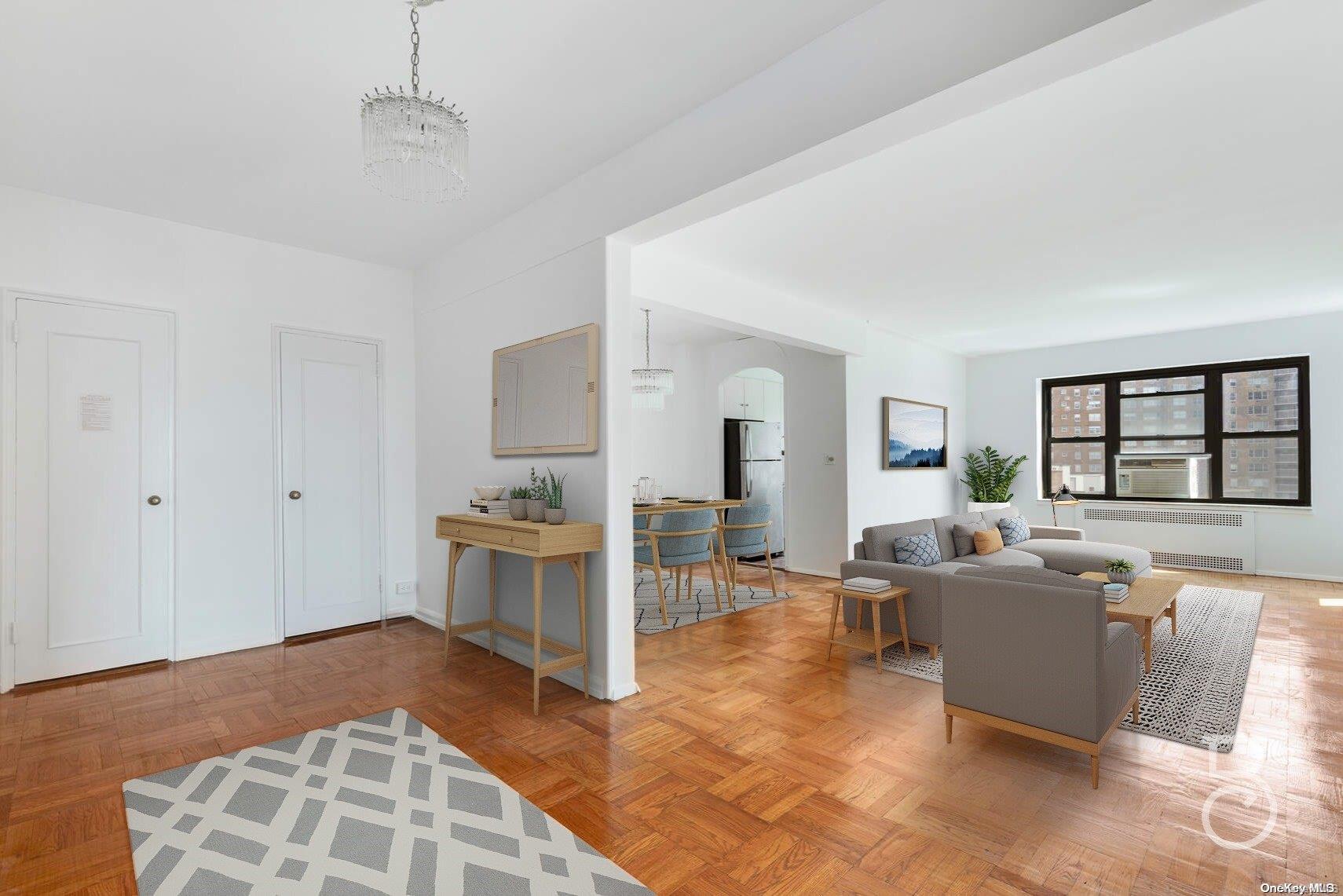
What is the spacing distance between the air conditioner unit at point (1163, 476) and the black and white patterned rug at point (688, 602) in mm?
4800

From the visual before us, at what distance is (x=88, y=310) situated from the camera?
3.85 meters

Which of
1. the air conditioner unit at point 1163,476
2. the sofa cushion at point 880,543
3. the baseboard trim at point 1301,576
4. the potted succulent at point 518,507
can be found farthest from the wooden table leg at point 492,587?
the baseboard trim at point 1301,576

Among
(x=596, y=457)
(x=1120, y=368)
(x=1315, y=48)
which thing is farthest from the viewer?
(x=1120, y=368)

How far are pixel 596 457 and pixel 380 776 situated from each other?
5.66ft

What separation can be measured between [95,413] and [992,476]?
8.76m

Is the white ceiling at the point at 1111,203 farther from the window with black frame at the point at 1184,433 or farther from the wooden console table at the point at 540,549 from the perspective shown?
the wooden console table at the point at 540,549

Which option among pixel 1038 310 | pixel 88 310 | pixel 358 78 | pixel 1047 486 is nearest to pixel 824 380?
pixel 1038 310

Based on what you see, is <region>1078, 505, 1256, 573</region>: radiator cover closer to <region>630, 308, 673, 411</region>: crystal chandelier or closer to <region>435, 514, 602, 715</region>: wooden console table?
<region>630, 308, 673, 411</region>: crystal chandelier

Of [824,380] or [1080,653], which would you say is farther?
[824,380]

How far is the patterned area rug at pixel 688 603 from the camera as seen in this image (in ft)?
16.6

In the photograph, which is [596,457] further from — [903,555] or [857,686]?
[903,555]

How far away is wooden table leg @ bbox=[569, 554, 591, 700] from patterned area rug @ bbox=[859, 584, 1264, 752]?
175 cm

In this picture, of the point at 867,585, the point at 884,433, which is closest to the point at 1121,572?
the point at 867,585

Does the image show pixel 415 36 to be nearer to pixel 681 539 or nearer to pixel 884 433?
pixel 681 539
